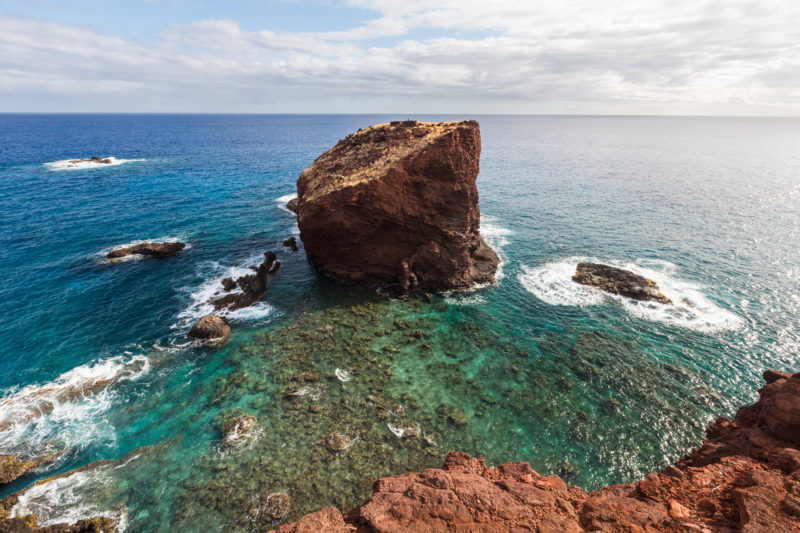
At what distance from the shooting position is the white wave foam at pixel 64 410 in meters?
21.3

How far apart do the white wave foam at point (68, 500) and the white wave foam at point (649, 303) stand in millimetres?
37358

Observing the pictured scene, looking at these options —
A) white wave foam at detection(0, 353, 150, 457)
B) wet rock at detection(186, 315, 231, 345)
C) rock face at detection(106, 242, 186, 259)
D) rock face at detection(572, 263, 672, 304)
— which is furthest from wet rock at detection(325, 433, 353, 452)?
rock face at detection(106, 242, 186, 259)

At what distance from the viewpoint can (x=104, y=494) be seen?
1853 centimetres

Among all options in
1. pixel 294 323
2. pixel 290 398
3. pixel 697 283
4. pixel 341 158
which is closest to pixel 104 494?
pixel 290 398

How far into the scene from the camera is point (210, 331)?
29953 millimetres

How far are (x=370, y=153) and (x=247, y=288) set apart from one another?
20.7 metres

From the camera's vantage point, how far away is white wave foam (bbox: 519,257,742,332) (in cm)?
3253

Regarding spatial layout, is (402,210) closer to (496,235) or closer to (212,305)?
(212,305)

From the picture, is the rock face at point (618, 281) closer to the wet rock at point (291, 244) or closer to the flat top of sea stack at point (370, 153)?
the flat top of sea stack at point (370, 153)

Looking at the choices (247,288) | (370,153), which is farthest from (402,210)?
(247,288)

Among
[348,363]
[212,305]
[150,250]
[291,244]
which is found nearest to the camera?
[348,363]

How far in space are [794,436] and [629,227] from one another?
49770mm

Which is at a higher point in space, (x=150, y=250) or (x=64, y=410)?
(x=150, y=250)

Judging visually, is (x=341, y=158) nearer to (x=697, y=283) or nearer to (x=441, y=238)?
(x=441, y=238)
